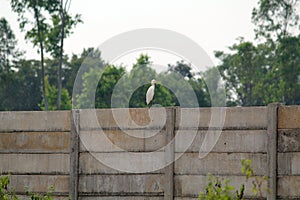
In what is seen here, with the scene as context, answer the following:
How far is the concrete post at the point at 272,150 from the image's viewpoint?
816 cm

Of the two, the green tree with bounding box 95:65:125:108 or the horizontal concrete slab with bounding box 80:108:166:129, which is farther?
the green tree with bounding box 95:65:125:108

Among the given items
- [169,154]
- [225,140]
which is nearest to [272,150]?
[225,140]

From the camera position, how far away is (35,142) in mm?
9555

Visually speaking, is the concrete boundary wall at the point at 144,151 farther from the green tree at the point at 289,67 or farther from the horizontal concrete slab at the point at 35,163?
the green tree at the point at 289,67

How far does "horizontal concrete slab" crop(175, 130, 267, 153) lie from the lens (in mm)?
8383

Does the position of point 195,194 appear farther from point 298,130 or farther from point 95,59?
point 95,59

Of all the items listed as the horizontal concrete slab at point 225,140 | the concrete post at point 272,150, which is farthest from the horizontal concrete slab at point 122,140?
the concrete post at point 272,150

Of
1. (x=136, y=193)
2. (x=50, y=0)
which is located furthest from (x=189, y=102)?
(x=50, y=0)

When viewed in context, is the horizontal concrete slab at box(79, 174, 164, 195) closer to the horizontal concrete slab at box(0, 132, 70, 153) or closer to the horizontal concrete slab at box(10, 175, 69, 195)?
the horizontal concrete slab at box(10, 175, 69, 195)

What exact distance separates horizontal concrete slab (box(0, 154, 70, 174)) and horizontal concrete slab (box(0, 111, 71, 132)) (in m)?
0.36

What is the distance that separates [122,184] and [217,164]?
131cm

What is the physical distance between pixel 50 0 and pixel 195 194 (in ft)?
74.5

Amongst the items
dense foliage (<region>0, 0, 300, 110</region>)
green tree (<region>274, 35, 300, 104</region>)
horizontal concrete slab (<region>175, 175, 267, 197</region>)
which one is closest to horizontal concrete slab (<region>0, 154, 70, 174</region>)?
horizontal concrete slab (<region>175, 175, 267, 197</region>)

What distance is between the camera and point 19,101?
46.2 meters
